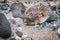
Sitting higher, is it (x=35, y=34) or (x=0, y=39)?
(x=0, y=39)

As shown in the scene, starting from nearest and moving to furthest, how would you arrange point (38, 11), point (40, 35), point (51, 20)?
point (40, 35) → point (51, 20) → point (38, 11)

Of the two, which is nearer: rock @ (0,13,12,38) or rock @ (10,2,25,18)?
rock @ (0,13,12,38)

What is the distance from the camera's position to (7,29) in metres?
1.41

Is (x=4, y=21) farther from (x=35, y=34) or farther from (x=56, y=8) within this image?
(x=56, y=8)

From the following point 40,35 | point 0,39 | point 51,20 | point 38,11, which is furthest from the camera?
point 38,11

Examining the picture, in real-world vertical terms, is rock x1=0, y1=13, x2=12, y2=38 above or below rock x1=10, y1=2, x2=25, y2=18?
above

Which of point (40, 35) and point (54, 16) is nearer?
point (40, 35)

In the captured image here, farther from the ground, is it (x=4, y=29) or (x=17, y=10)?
(x=4, y=29)

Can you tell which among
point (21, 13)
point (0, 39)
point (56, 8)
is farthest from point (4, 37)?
point (56, 8)

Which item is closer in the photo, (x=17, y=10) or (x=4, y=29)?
(x=4, y=29)

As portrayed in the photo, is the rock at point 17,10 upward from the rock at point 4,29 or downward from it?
downward

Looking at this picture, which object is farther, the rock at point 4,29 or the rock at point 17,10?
the rock at point 17,10

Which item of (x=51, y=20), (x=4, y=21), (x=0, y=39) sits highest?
(x=4, y=21)

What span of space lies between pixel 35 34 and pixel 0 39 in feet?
2.31
